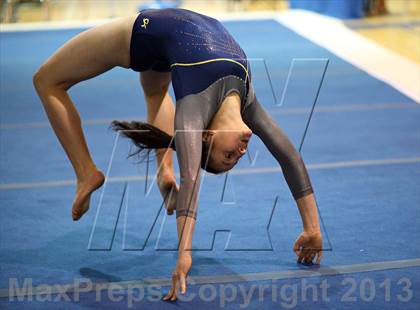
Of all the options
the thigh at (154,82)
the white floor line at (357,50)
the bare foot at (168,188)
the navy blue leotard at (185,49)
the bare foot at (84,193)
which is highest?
the navy blue leotard at (185,49)

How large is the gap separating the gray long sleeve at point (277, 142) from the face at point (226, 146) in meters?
0.20

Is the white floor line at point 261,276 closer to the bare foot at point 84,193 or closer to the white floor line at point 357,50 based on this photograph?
the bare foot at point 84,193

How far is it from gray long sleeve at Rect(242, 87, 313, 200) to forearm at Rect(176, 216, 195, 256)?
1.55 ft

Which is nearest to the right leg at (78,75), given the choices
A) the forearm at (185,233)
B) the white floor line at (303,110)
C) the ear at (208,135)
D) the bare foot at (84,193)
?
the bare foot at (84,193)

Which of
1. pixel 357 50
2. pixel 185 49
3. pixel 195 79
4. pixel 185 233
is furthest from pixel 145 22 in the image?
pixel 357 50

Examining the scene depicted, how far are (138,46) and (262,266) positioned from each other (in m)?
Answer: 0.81

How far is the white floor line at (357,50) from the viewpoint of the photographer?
5055 mm

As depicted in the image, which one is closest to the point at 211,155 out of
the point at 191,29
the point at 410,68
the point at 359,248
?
the point at 191,29

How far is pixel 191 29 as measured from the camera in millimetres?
2406

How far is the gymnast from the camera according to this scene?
2186 mm

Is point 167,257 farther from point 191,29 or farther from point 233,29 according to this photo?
point 233,29

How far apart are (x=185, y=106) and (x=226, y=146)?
0.17 meters

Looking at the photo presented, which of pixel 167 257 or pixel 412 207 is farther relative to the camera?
pixel 412 207

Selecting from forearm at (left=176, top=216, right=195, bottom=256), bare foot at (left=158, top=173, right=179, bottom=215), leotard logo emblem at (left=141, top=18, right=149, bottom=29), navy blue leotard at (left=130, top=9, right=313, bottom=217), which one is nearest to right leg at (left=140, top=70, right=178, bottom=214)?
bare foot at (left=158, top=173, right=179, bottom=215)
